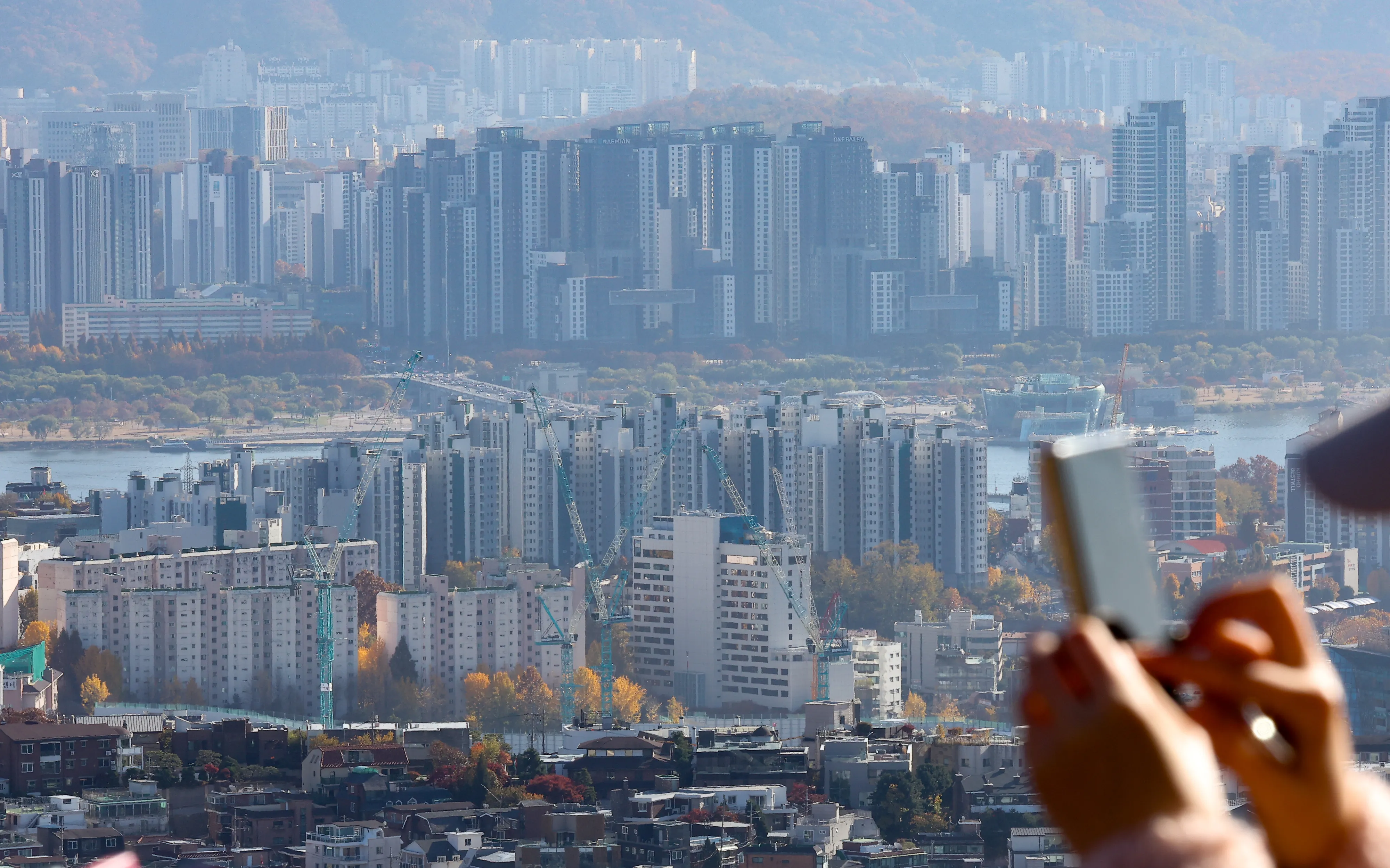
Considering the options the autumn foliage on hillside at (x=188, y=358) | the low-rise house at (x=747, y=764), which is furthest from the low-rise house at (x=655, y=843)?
the autumn foliage on hillside at (x=188, y=358)

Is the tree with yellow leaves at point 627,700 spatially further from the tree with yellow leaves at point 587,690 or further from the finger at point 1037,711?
the finger at point 1037,711

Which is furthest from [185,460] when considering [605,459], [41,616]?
[41,616]

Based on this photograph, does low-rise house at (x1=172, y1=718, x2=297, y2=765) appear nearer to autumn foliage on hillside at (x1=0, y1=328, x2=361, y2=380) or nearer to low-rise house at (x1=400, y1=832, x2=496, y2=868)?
low-rise house at (x1=400, y1=832, x2=496, y2=868)

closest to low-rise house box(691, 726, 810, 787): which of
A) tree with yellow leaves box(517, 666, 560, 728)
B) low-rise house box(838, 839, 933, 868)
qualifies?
low-rise house box(838, 839, 933, 868)

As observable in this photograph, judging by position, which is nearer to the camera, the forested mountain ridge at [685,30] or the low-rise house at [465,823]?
the low-rise house at [465,823]

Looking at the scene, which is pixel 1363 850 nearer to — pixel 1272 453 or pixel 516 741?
pixel 516 741
